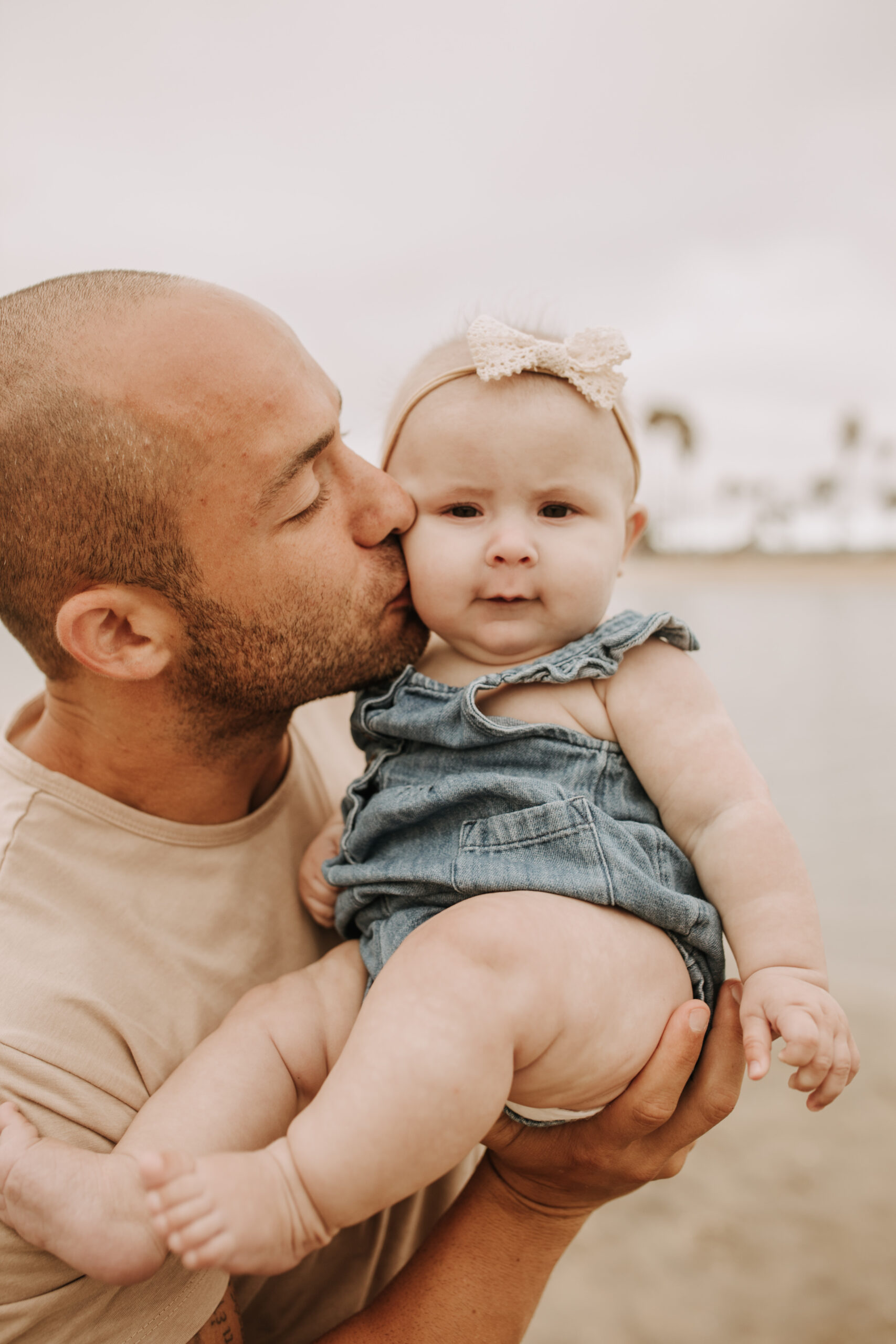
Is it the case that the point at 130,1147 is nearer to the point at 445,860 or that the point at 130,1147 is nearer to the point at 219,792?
the point at 445,860

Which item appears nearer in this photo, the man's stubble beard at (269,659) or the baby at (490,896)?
the baby at (490,896)

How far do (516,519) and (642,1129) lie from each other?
1.05 meters

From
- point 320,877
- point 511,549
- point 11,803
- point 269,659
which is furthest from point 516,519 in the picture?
point 11,803

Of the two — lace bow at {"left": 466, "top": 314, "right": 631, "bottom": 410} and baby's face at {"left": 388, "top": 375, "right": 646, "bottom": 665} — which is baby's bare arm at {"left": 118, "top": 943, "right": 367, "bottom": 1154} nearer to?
baby's face at {"left": 388, "top": 375, "right": 646, "bottom": 665}

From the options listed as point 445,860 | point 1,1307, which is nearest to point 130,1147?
point 1,1307

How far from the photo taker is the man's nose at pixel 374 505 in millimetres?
1737

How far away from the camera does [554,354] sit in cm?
166

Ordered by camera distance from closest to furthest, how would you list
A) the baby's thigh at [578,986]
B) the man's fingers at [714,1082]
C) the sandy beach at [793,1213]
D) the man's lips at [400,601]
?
the baby's thigh at [578,986] < the man's fingers at [714,1082] < the man's lips at [400,601] < the sandy beach at [793,1213]

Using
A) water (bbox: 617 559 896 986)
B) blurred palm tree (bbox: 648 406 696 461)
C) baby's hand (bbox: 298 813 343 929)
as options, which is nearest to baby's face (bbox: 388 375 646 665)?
baby's hand (bbox: 298 813 343 929)

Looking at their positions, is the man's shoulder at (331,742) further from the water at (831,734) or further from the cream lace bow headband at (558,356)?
the water at (831,734)

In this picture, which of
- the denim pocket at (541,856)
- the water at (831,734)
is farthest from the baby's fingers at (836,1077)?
the water at (831,734)

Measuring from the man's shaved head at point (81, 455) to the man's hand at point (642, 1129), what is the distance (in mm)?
1149

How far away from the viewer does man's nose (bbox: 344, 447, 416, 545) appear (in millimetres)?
1737

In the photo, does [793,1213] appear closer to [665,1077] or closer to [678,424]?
[665,1077]
